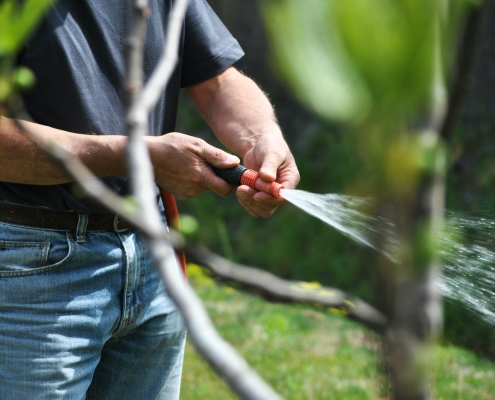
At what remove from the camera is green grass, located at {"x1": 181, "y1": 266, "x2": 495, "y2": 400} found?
399cm

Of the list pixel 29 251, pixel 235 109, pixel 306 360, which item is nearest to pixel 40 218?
pixel 29 251

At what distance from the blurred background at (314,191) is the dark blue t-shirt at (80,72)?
11.3 ft

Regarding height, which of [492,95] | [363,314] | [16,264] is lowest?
[492,95]

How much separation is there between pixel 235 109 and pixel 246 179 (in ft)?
1.43

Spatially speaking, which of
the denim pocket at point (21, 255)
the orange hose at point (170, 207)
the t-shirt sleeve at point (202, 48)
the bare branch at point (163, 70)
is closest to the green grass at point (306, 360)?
the orange hose at point (170, 207)

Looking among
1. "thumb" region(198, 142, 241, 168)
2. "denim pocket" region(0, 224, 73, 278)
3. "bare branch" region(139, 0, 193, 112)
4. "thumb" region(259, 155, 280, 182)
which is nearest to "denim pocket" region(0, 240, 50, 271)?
"denim pocket" region(0, 224, 73, 278)

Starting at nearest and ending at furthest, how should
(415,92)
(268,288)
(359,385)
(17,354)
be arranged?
(415,92)
(268,288)
(17,354)
(359,385)

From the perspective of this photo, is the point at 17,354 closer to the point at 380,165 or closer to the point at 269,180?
the point at 269,180

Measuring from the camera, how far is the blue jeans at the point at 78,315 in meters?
1.71

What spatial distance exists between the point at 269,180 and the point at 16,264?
682mm

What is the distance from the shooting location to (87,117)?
1804 mm

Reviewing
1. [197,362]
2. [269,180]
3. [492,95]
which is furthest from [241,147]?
[492,95]

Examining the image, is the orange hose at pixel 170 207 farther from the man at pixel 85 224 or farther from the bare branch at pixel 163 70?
the bare branch at pixel 163 70

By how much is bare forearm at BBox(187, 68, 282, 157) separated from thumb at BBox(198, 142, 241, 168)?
0.30 meters
